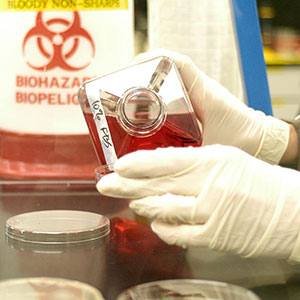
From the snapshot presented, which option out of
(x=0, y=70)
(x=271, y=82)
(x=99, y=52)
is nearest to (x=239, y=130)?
(x=99, y=52)

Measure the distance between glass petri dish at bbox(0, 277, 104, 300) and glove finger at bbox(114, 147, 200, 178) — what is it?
0.16 meters

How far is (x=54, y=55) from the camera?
128cm

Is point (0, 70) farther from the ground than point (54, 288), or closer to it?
farther from the ground

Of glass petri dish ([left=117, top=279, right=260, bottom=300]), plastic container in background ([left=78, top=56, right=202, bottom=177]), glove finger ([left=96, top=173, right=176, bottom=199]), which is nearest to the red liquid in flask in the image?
plastic container in background ([left=78, top=56, right=202, bottom=177])

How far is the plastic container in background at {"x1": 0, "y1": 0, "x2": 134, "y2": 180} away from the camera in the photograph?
4.20 ft

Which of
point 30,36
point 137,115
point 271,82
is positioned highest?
point 30,36

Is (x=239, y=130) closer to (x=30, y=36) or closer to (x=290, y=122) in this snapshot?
(x=290, y=122)

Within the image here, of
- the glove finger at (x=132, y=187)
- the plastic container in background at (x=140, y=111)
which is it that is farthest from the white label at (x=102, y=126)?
the glove finger at (x=132, y=187)

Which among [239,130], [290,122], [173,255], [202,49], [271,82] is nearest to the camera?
[173,255]

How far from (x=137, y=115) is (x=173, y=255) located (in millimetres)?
227

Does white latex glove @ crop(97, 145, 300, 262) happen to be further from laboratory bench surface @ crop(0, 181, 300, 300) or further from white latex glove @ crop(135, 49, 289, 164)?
white latex glove @ crop(135, 49, 289, 164)

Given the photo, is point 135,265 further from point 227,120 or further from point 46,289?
point 227,120

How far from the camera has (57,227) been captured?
2.75 feet

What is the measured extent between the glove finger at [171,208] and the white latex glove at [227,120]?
489 mm
